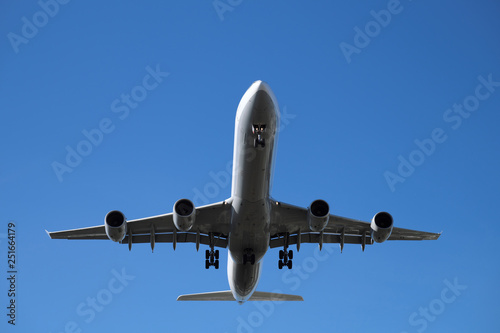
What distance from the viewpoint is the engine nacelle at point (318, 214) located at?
2697 centimetres

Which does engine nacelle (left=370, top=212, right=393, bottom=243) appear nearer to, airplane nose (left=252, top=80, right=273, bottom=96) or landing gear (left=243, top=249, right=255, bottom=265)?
landing gear (left=243, top=249, right=255, bottom=265)

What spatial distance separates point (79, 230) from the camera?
96.2ft

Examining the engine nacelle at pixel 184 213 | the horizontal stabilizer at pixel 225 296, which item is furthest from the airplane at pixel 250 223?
the horizontal stabilizer at pixel 225 296

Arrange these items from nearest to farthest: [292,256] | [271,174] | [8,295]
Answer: [271,174]
[8,295]
[292,256]

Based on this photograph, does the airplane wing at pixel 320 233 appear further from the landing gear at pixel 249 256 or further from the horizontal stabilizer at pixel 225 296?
the horizontal stabilizer at pixel 225 296

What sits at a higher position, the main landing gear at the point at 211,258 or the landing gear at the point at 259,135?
the landing gear at the point at 259,135

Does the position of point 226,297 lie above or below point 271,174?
below

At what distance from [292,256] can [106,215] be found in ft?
33.3

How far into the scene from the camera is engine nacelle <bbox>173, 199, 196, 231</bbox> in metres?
26.2

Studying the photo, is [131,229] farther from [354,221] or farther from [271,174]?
[354,221]

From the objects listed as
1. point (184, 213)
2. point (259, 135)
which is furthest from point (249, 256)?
point (259, 135)


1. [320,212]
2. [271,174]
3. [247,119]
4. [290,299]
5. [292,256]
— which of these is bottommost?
[290,299]

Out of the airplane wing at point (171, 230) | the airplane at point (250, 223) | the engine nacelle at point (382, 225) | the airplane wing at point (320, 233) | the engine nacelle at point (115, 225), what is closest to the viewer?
the airplane at point (250, 223)

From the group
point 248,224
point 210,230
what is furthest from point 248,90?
point 210,230
